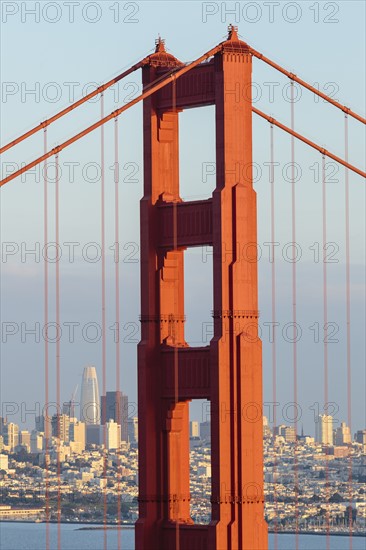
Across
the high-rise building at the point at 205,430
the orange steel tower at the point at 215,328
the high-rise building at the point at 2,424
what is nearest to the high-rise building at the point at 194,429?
the high-rise building at the point at 205,430

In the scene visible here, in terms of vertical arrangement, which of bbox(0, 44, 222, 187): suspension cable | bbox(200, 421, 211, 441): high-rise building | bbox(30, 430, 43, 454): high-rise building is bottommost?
bbox(200, 421, 211, 441): high-rise building

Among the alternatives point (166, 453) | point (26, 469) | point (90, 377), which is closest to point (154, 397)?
point (166, 453)

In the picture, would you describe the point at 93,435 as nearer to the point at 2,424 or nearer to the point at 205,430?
the point at 2,424

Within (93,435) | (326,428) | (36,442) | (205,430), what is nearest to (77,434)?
(93,435)

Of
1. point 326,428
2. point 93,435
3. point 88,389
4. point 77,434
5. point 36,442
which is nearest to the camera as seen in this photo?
point 326,428

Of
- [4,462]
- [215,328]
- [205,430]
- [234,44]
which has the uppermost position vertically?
[234,44]

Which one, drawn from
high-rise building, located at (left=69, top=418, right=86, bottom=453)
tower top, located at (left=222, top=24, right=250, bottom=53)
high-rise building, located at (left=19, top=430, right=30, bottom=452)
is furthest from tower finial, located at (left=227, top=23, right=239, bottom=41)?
high-rise building, located at (left=19, top=430, right=30, bottom=452)

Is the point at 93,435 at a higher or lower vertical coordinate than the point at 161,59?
lower

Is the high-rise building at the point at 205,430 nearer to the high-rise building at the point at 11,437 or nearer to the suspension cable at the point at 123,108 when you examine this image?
the suspension cable at the point at 123,108

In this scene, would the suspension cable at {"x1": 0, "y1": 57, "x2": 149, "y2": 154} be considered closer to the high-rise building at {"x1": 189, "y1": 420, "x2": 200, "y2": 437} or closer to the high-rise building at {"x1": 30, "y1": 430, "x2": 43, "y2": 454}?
the high-rise building at {"x1": 189, "y1": 420, "x2": 200, "y2": 437}

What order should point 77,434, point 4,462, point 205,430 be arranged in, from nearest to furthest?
point 205,430 < point 77,434 < point 4,462
